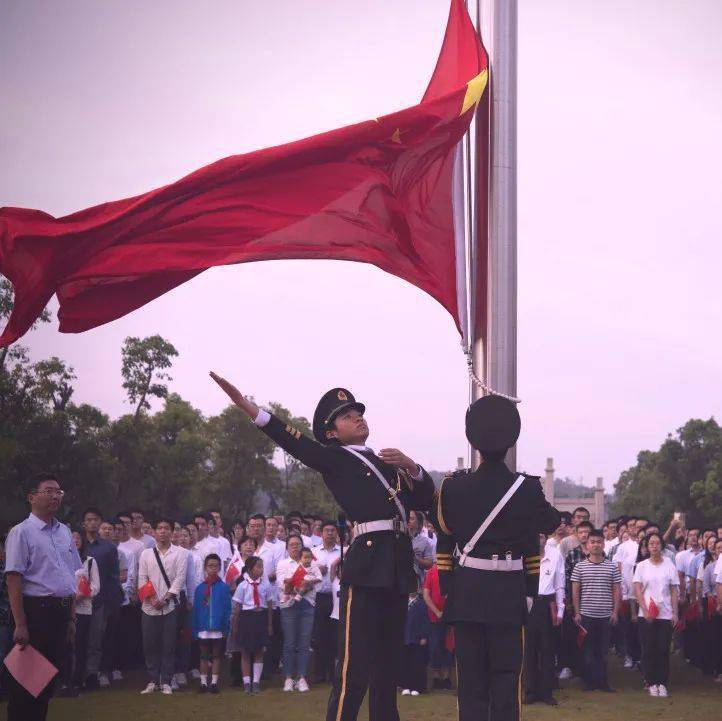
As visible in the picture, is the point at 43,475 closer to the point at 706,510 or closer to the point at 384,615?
the point at 384,615

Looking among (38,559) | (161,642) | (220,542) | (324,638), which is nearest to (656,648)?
(324,638)

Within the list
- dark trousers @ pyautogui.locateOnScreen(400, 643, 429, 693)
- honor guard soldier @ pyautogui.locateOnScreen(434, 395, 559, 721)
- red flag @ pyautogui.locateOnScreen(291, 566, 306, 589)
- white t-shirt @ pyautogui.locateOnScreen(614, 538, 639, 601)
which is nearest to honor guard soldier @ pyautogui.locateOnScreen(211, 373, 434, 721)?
honor guard soldier @ pyautogui.locateOnScreen(434, 395, 559, 721)

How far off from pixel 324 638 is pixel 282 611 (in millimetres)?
812

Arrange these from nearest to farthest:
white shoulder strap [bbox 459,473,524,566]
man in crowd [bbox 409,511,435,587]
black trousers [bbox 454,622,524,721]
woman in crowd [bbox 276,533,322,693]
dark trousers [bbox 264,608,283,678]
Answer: black trousers [bbox 454,622,524,721]
white shoulder strap [bbox 459,473,524,566]
man in crowd [bbox 409,511,435,587]
woman in crowd [bbox 276,533,322,693]
dark trousers [bbox 264,608,283,678]

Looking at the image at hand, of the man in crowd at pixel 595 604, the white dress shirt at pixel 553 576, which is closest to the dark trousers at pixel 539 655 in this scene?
the white dress shirt at pixel 553 576

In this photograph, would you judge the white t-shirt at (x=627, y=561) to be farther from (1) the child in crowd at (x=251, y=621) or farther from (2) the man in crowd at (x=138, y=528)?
(2) the man in crowd at (x=138, y=528)

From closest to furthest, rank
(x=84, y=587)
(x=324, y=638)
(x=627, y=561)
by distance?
(x=84, y=587), (x=324, y=638), (x=627, y=561)

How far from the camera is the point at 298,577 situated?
44.8 ft

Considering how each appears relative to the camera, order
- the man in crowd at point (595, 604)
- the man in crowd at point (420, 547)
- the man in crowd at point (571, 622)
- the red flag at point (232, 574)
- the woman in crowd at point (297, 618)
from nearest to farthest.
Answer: the man in crowd at point (420, 547), the woman in crowd at point (297, 618), the man in crowd at point (595, 604), the red flag at point (232, 574), the man in crowd at point (571, 622)

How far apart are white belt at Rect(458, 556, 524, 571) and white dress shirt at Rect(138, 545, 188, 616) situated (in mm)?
7670

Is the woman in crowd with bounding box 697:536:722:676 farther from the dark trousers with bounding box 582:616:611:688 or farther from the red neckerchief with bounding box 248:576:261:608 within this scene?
the red neckerchief with bounding box 248:576:261:608

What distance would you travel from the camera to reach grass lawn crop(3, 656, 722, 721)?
38.3 feet

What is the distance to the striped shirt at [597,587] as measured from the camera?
13.7 metres

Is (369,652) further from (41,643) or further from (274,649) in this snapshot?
(274,649)
